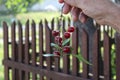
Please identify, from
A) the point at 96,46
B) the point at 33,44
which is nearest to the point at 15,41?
the point at 33,44

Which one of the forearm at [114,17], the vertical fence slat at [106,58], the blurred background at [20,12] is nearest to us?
the forearm at [114,17]

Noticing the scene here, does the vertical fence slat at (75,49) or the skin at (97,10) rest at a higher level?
the skin at (97,10)

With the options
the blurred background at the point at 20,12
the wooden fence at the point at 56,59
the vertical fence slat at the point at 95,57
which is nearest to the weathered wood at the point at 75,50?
the wooden fence at the point at 56,59

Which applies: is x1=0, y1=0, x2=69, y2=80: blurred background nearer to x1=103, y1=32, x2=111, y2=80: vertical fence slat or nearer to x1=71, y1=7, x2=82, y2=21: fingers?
x1=103, y1=32, x2=111, y2=80: vertical fence slat

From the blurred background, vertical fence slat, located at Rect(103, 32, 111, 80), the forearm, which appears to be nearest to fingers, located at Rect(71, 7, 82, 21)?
the forearm

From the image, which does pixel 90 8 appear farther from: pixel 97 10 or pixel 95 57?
pixel 95 57

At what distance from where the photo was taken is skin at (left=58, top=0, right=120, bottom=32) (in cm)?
114

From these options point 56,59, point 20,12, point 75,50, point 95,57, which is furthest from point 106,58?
point 20,12

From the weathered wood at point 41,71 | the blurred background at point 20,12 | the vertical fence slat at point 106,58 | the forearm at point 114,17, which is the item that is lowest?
the weathered wood at point 41,71

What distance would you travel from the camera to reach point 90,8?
1.18m

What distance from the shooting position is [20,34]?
164 inches

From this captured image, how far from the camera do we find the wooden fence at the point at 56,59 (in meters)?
3.05

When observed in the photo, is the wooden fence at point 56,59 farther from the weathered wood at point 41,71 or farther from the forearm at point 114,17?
the forearm at point 114,17

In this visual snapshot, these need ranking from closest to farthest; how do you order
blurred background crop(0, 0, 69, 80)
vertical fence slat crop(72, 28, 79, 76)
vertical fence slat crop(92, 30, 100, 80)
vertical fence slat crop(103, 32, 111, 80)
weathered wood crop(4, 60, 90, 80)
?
vertical fence slat crop(103, 32, 111, 80), vertical fence slat crop(92, 30, 100, 80), vertical fence slat crop(72, 28, 79, 76), weathered wood crop(4, 60, 90, 80), blurred background crop(0, 0, 69, 80)
